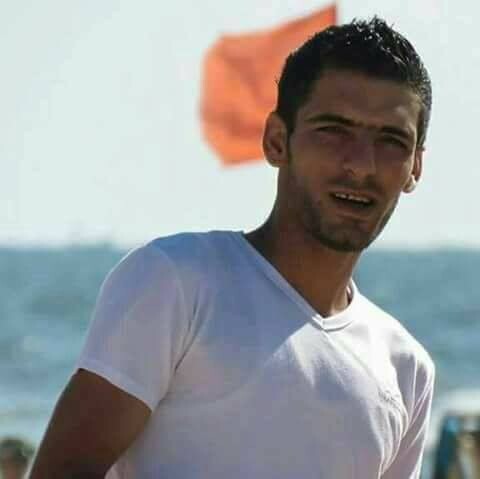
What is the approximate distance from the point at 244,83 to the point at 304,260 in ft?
12.6

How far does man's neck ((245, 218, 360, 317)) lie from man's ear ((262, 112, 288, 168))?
9cm

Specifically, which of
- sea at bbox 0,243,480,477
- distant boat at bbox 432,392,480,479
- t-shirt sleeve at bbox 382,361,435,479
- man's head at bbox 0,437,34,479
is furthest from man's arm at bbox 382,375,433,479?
sea at bbox 0,243,480,477

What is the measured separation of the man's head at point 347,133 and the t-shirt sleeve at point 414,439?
1.11 feet

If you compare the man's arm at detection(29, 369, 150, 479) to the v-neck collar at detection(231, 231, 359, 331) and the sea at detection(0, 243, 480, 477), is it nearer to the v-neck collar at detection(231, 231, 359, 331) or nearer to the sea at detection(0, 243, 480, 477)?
the v-neck collar at detection(231, 231, 359, 331)

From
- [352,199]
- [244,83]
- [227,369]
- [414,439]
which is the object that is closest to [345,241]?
[352,199]

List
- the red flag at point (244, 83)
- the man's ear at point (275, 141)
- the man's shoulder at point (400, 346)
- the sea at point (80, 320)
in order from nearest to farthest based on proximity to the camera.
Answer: the man's ear at point (275, 141) < the man's shoulder at point (400, 346) < the red flag at point (244, 83) < the sea at point (80, 320)

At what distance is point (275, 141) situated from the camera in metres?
3.15

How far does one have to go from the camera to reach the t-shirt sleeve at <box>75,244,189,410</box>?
113 inches

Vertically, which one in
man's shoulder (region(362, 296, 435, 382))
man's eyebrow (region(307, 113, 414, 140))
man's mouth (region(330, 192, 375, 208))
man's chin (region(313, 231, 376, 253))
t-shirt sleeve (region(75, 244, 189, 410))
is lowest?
man's shoulder (region(362, 296, 435, 382))

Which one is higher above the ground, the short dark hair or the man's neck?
the short dark hair

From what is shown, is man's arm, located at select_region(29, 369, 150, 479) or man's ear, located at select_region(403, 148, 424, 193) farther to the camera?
man's ear, located at select_region(403, 148, 424, 193)

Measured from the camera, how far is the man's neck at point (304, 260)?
122 inches

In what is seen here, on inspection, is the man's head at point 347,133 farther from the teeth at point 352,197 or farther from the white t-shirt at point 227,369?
the white t-shirt at point 227,369

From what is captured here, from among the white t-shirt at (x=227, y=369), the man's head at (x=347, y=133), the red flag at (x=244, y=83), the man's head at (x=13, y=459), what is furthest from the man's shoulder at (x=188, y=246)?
the man's head at (x=13, y=459)
